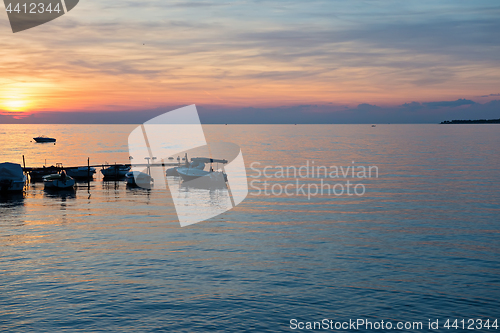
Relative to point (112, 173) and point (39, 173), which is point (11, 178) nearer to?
point (39, 173)

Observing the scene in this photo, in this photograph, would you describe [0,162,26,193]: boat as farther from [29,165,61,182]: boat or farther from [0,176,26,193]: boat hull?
[29,165,61,182]: boat

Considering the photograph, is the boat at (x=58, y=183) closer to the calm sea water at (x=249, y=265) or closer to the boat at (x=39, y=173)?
the boat at (x=39, y=173)

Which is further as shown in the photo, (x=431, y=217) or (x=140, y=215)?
(x=140, y=215)

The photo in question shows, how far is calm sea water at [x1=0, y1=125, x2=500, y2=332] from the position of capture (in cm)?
2197

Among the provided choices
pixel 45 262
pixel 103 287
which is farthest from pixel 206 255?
pixel 45 262

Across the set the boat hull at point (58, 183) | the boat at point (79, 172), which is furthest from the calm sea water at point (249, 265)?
the boat at point (79, 172)

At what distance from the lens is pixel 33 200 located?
61.4 meters

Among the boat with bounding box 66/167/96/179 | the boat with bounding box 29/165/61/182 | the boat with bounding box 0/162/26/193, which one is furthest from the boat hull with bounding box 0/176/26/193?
the boat with bounding box 66/167/96/179

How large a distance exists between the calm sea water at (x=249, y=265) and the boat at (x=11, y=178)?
44.0ft

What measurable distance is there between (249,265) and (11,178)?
53697mm

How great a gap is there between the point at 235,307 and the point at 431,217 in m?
30.3

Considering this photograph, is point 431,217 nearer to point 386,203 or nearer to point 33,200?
point 386,203

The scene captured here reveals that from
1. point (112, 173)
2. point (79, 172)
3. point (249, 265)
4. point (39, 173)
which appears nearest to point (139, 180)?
point (112, 173)

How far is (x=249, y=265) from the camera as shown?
97.8ft
